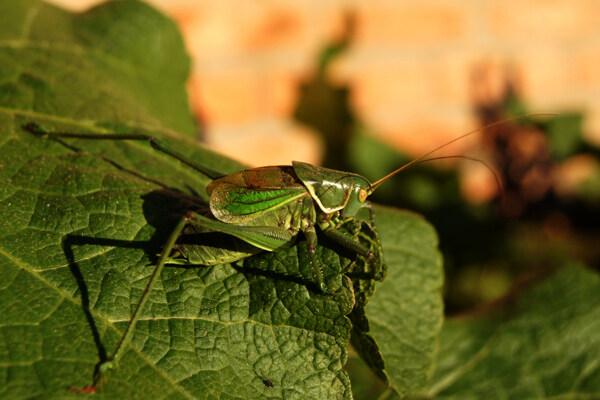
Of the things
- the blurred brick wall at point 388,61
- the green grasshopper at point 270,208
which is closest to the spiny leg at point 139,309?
the green grasshopper at point 270,208

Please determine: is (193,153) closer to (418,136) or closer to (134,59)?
(134,59)

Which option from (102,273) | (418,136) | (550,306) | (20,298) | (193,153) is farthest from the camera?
(418,136)

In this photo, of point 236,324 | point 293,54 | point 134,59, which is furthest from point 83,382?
point 293,54

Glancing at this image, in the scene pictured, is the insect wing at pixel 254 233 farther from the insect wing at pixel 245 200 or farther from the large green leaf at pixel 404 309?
the large green leaf at pixel 404 309

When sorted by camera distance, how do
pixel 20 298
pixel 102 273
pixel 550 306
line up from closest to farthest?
pixel 20 298 < pixel 102 273 < pixel 550 306

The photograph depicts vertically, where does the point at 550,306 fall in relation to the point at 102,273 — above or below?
below

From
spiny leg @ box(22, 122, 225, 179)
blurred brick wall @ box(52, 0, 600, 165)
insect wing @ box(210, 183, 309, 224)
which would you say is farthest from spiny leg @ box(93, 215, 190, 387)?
blurred brick wall @ box(52, 0, 600, 165)
